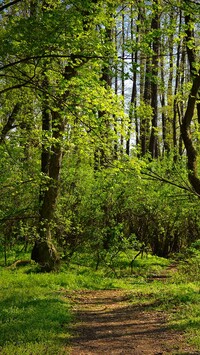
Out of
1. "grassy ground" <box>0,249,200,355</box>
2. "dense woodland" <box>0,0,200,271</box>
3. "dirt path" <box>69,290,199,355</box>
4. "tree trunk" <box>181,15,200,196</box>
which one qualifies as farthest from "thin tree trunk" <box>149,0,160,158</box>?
"grassy ground" <box>0,249,200,355</box>

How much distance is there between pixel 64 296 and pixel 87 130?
4192mm

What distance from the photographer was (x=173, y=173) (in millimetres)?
10445

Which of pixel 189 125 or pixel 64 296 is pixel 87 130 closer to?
pixel 189 125

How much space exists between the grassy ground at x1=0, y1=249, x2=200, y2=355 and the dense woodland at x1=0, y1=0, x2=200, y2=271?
936 millimetres

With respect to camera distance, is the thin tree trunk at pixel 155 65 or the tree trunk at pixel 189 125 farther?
the tree trunk at pixel 189 125

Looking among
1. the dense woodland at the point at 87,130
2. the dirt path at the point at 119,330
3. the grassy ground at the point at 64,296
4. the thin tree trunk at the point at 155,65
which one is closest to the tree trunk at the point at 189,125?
the dense woodland at the point at 87,130

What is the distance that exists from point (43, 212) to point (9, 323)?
566 cm

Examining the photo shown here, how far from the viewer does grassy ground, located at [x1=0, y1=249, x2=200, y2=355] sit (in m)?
6.26

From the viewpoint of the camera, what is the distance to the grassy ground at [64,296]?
6258 millimetres

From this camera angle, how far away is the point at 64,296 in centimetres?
964

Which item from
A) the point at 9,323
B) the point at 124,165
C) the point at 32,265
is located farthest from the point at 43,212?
the point at 9,323

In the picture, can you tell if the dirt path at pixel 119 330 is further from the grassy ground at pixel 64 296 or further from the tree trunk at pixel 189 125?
the tree trunk at pixel 189 125

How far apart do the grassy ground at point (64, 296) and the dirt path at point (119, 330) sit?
0.24 m

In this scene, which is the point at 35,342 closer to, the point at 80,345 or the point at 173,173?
the point at 80,345
